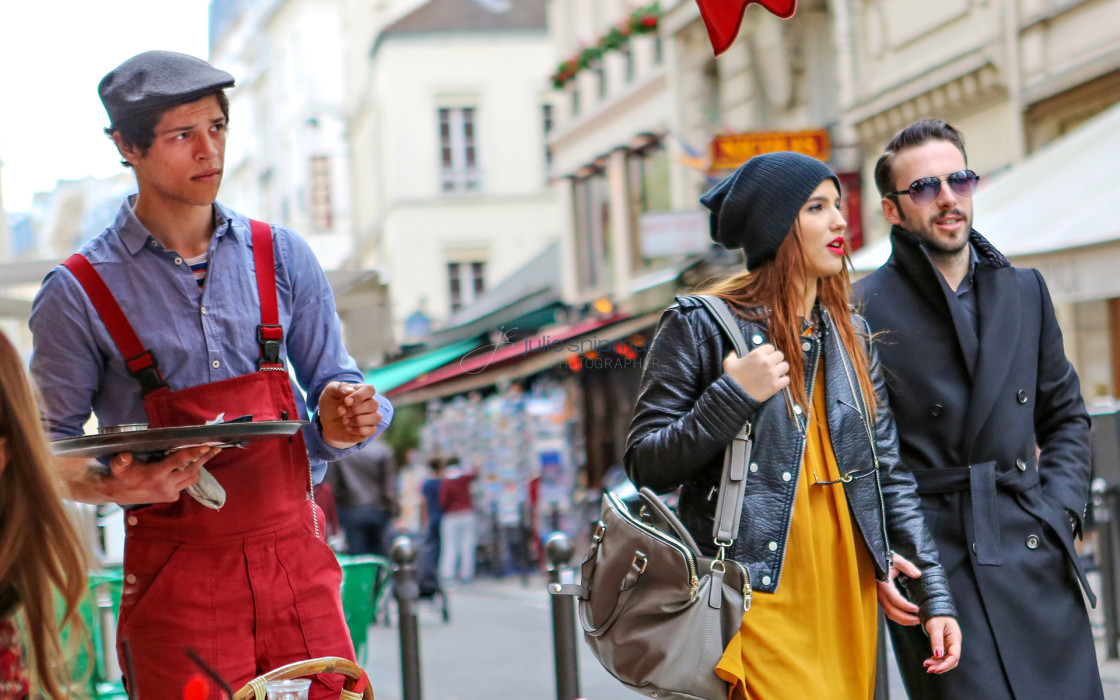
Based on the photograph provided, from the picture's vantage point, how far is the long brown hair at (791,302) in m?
3.46

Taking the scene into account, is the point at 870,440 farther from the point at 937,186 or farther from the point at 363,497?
the point at 363,497

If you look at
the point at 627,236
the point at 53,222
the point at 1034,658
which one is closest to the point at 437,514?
the point at 627,236

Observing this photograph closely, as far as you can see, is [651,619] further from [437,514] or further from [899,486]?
[437,514]

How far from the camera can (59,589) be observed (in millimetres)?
2562

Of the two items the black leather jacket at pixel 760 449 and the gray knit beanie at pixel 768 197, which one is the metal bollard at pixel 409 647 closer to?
the black leather jacket at pixel 760 449

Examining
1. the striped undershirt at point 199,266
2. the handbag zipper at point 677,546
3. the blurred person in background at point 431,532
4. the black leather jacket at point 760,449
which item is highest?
the striped undershirt at point 199,266

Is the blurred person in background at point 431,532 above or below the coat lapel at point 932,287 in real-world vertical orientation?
below

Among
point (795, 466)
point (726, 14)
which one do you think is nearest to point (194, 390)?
point (795, 466)

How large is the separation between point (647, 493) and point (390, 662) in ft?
27.7

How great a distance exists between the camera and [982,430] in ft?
12.4

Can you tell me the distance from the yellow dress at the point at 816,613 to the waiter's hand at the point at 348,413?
897 millimetres

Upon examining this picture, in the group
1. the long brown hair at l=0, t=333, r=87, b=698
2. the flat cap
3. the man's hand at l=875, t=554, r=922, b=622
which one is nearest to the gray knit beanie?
the man's hand at l=875, t=554, r=922, b=622

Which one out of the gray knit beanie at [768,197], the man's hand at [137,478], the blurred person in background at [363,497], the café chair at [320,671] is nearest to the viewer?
the café chair at [320,671]

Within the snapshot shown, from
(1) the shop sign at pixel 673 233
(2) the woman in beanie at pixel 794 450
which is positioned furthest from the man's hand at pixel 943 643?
(1) the shop sign at pixel 673 233
